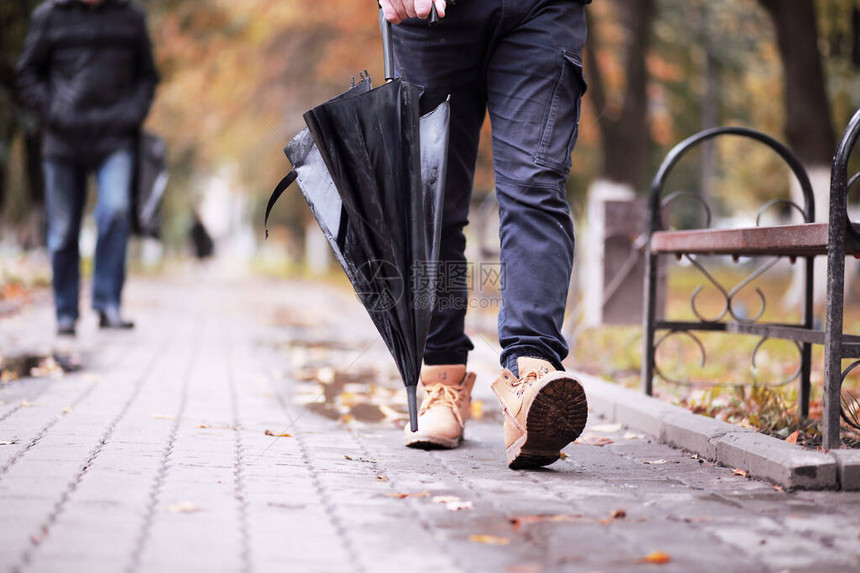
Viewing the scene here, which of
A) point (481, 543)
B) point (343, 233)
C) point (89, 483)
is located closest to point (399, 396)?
point (343, 233)

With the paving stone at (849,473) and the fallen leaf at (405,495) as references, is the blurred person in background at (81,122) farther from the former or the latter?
the paving stone at (849,473)

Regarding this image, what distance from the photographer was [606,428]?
175 inches

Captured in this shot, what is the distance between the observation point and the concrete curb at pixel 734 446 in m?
3.05

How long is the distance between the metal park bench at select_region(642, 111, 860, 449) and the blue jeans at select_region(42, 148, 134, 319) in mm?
4096

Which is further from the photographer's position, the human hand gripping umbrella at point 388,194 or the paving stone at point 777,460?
the human hand gripping umbrella at point 388,194

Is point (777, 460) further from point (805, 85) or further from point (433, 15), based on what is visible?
point (805, 85)

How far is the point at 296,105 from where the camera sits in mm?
23922

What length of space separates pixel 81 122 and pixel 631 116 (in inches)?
391

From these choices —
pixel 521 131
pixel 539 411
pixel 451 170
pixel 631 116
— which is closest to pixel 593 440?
pixel 539 411

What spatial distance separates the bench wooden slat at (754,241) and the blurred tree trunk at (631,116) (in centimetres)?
1109

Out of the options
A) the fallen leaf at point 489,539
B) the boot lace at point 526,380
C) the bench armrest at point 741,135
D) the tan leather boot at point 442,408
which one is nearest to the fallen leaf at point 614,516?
the fallen leaf at point 489,539

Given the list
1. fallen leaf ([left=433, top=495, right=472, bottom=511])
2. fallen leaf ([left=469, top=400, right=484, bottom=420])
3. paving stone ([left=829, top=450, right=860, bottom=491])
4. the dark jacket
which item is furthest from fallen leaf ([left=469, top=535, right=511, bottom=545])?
the dark jacket

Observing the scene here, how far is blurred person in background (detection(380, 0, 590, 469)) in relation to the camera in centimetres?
340

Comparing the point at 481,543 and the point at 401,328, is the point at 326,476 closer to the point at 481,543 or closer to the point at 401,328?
the point at 401,328
